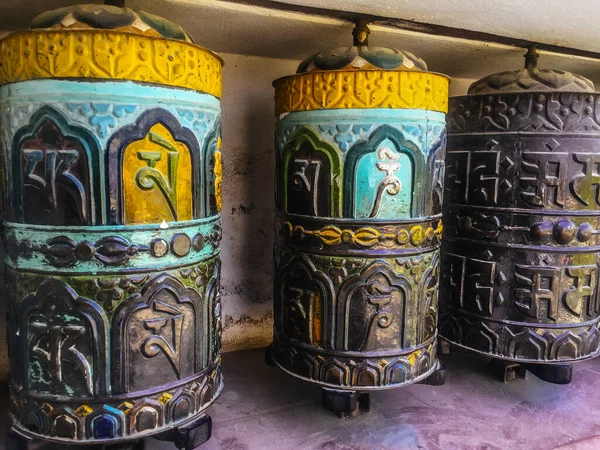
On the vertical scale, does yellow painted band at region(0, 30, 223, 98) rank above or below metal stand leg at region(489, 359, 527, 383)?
above

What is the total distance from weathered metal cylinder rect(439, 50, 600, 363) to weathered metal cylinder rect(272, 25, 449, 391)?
0.30m

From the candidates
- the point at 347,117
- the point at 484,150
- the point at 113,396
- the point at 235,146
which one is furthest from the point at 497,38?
the point at 113,396

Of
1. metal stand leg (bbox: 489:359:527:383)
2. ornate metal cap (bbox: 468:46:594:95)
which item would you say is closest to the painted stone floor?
metal stand leg (bbox: 489:359:527:383)

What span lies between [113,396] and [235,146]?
1162 millimetres

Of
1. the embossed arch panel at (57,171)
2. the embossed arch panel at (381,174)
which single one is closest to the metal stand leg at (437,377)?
the embossed arch panel at (381,174)

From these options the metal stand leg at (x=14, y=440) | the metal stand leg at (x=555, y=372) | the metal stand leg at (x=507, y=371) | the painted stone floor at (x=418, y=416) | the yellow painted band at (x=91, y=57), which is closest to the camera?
the yellow painted band at (x=91, y=57)

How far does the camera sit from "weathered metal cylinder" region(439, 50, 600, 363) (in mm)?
1771

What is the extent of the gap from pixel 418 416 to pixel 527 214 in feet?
2.61

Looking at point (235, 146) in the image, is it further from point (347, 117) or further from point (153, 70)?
point (153, 70)

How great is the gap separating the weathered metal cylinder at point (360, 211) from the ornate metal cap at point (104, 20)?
0.47 meters

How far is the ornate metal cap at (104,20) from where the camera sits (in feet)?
3.98

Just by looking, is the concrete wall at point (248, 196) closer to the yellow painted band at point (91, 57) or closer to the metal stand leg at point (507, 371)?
the yellow painted band at point (91, 57)

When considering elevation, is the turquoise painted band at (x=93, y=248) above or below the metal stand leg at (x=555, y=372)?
above

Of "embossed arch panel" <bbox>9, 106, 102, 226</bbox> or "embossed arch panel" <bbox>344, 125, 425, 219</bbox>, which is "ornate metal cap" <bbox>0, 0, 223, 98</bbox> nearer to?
"embossed arch panel" <bbox>9, 106, 102, 226</bbox>
